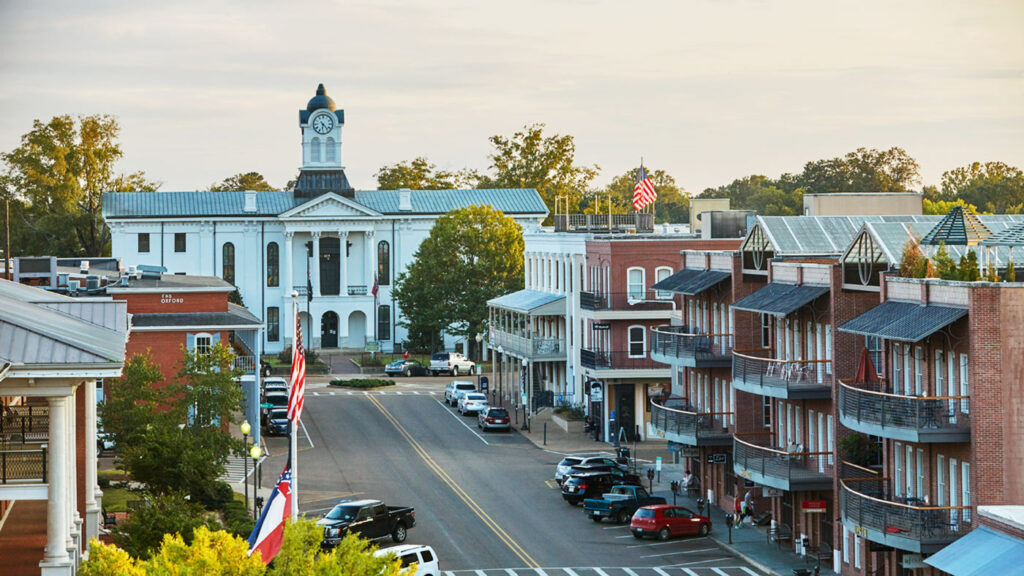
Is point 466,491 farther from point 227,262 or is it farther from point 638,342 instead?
point 227,262

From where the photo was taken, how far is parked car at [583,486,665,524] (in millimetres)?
51094

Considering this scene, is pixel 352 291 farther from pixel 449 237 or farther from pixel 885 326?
pixel 885 326

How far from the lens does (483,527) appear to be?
49844mm

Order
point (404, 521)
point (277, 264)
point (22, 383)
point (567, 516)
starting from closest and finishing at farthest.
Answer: point (22, 383), point (404, 521), point (567, 516), point (277, 264)

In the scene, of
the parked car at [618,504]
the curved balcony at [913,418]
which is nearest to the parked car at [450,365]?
the parked car at [618,504]

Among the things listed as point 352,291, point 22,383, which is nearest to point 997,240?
point 22,383

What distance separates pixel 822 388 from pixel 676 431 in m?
10.8

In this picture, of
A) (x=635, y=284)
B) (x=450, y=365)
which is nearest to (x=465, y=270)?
(x=450, y=365)

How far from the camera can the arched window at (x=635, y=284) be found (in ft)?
230

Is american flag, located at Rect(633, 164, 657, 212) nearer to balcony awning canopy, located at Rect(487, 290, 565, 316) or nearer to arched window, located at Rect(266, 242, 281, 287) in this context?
balcony awning canopy, located at Rect(487, 290, 565, 316)

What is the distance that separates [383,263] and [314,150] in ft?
39.2

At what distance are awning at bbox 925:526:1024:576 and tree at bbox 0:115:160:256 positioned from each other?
4387 inches

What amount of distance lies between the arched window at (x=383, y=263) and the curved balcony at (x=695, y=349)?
6872 cm

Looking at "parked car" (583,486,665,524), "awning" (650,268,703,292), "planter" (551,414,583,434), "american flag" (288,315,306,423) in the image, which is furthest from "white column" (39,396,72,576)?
"planter" (551,414,583,434)
